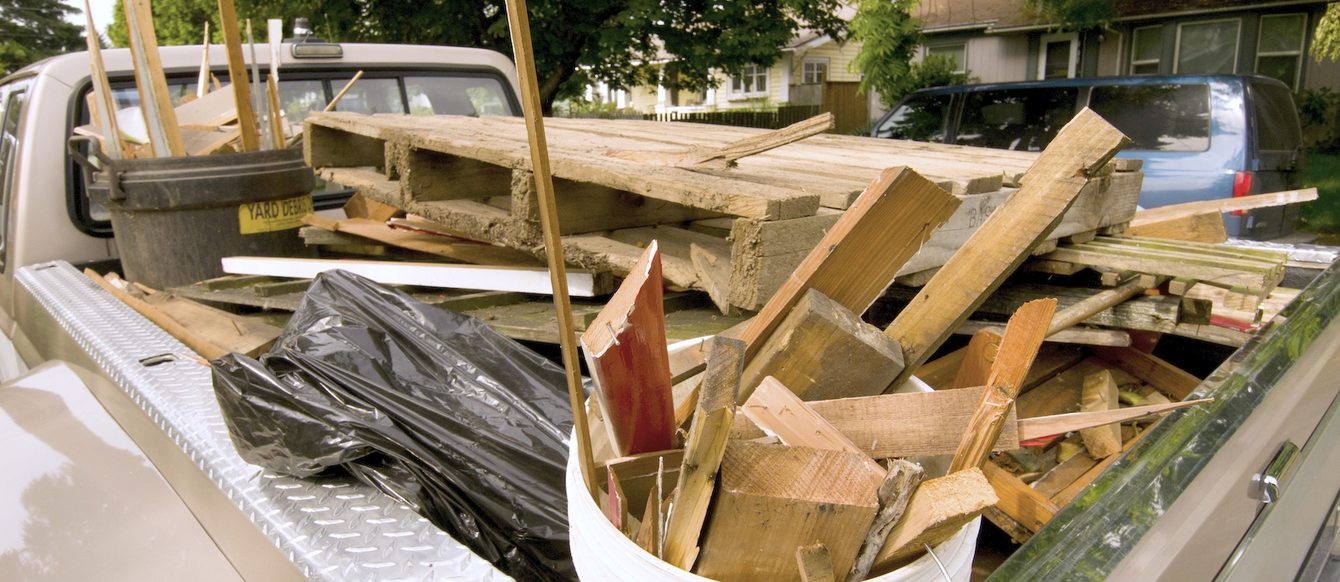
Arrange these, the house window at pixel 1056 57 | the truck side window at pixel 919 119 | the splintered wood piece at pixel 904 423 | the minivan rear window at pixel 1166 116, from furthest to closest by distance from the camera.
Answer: the house window at pixel 1056 57
the truck side window at pixel 919 119
the minivan rear window at pixel 1166 116
the splintered wood piece at pixel 904 423

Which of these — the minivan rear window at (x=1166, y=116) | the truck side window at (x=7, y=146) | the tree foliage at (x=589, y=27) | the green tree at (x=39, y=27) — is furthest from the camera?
the green tree at (x=39, y=27)

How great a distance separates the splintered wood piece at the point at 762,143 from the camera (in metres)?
1.60

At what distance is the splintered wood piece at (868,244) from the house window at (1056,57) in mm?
16952

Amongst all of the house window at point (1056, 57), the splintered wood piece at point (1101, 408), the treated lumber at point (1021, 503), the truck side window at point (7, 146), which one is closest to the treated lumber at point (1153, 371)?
the splintered wood piece at point (1101, 408)

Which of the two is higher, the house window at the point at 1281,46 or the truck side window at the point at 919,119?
the house window at the point at 1281,46

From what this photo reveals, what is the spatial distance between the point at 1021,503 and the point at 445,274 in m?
1.56

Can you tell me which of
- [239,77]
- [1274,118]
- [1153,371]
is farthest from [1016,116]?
[239,77]

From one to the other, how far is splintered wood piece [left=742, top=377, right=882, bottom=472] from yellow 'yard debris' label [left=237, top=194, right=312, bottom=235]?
94.5 inches

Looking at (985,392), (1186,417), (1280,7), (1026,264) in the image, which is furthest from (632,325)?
(1280,7)

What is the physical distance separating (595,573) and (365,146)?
7.70ft

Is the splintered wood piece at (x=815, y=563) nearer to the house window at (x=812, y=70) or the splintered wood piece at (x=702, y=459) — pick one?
the splintered wood piece at (x=702, y=459)

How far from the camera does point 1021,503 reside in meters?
1.60

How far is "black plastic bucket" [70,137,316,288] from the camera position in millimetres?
2678

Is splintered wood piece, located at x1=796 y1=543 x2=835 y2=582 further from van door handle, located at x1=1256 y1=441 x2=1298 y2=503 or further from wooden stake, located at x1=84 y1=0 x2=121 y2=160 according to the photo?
wooden stake, located at x1=84 y1=0 x2=121 y2=160
